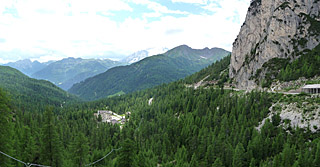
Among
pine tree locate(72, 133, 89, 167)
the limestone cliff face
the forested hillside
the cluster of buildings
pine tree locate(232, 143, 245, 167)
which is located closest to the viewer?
pine tree locate(72, 133, 89, 167)

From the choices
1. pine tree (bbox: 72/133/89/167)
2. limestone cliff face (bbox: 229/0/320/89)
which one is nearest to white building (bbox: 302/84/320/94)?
limestone cliff face (bbox: 229/0/320/89)

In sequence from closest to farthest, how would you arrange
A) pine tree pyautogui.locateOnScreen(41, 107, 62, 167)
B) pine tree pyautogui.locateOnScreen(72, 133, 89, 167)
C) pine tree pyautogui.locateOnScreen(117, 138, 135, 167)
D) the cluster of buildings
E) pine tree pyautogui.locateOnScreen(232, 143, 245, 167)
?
pine tree pyautogui.locateOnScreen(41, 107, 62, 167), pine tree pyautogui.locateOnScreen(72, 133, 89, 167), pine tree pyautogui.locateOnScreen(117, 138, 135, 167), pine tree pyautogui.locateOnScreen(232, 143, 245, 167), the cluster of buildings

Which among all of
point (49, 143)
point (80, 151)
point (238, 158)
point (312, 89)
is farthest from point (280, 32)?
point (49, 143)

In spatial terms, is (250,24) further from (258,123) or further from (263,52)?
(258,123)

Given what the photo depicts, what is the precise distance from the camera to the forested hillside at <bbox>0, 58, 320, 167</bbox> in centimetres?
5019

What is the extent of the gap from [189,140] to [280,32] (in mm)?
81291

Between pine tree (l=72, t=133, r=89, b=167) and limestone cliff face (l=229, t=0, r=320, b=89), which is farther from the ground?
limestone cliff face (l=229, t=0, r=320, b=89)

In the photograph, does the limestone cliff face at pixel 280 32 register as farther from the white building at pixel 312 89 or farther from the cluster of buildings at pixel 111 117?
the cluster of buildings at pixel 111 117

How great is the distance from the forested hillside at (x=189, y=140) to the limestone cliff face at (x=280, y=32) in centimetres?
2587

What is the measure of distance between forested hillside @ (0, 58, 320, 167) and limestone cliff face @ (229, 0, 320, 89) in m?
25.9

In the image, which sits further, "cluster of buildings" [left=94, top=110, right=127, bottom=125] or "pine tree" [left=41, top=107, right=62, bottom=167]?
"cluster of buildings" [left=94, top=110, right=127, bottom=125]

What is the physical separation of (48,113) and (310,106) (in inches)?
3336

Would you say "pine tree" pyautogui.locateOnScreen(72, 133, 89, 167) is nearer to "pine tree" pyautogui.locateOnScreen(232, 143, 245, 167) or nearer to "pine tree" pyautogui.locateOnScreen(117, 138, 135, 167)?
"pine tree" pyautogui.locateOnScreen(117, 138, 135, 167)

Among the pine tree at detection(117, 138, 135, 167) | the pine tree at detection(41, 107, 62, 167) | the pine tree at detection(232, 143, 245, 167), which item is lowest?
the pine tree at detection(232, 143, 245, 167)
